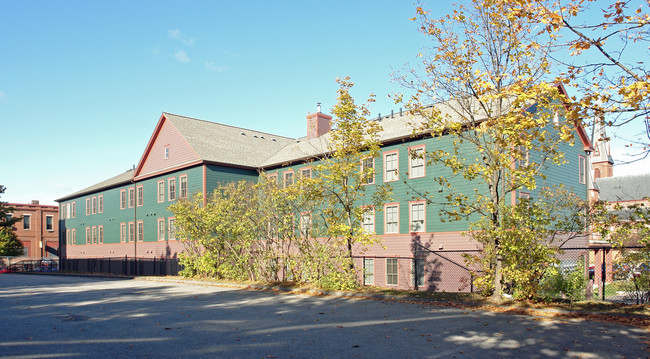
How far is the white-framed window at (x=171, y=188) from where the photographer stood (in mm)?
37094

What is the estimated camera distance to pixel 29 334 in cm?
1030

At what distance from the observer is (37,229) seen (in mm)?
69625

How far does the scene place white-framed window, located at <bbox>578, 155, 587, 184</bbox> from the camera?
29.1m

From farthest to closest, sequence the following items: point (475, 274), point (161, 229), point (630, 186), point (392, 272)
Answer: point (630, 186) < point (161, 229) < point (392, 272) < point (475, 274)

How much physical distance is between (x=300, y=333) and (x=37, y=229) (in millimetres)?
70844

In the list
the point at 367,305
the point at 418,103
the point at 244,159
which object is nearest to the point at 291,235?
the point at 367,305

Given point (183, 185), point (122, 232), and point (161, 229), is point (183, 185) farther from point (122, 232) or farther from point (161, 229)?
point (122, 232)

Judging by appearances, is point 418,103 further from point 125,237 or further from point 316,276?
point 125,237

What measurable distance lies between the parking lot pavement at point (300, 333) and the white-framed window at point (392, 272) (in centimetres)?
1293

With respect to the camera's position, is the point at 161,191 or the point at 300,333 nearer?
the point at 300,333

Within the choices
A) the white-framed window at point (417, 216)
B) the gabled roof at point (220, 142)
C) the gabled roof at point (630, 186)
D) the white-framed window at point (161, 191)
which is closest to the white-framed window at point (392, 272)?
the white-framed window at point (417, 216)

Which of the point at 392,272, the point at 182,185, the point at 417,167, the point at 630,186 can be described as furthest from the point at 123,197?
the point at 630,186

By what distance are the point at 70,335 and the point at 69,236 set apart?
48.6 m

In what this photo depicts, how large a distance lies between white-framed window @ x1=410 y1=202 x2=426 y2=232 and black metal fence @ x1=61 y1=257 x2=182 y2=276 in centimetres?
1595
